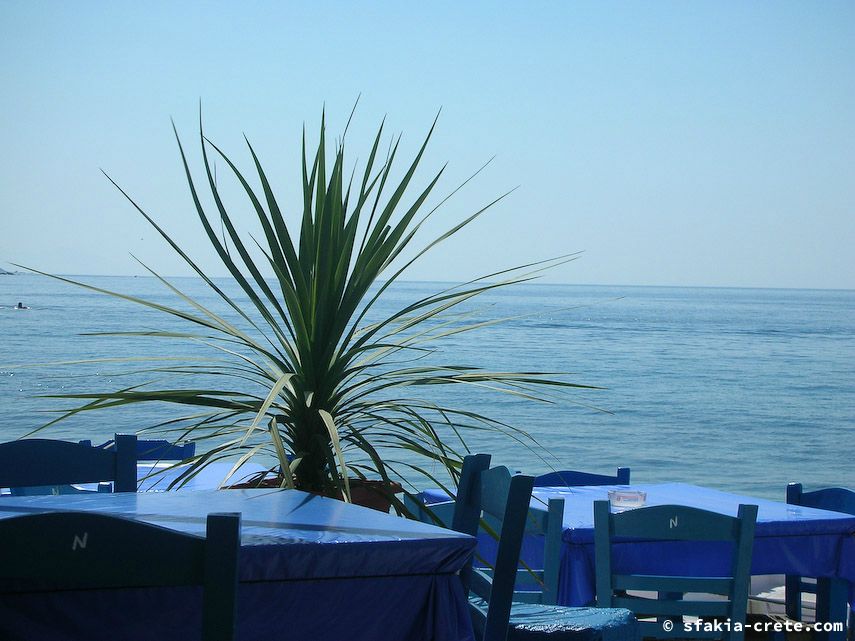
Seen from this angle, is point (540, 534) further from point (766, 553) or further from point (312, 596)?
point (312, 596)

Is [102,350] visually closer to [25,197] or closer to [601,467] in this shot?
[601,467]

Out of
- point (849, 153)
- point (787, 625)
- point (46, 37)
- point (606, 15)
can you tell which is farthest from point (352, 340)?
point (849, 153)

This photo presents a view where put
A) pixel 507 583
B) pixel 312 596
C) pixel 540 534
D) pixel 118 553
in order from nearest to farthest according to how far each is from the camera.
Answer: pixel 118 553 → pixel 312 596 → pixel 507 583 → pixel 540 534

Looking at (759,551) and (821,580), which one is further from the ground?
(759,551)

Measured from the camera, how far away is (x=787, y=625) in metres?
3.43

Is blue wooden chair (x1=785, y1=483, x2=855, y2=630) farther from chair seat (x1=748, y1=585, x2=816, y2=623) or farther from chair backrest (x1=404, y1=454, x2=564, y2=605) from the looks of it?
chair backrest (x1=404, y1=454, x2=564, y2=605)

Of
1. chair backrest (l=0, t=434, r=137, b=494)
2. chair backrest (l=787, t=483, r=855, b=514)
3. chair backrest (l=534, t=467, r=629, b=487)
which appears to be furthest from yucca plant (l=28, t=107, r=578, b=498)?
chair backrest (l=787, t=483, r=855, b=514)

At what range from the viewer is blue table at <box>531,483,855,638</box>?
283 centimetres

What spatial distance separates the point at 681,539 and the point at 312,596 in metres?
1.21

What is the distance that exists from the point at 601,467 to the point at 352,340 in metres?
9.77

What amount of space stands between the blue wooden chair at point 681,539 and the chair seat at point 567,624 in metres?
0.13

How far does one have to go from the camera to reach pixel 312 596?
147 centimetres

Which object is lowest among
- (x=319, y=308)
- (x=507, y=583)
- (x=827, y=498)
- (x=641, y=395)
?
(x=641, y=395)

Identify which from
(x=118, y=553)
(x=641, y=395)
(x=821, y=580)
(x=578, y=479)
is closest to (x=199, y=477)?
(x=578, y=479)
